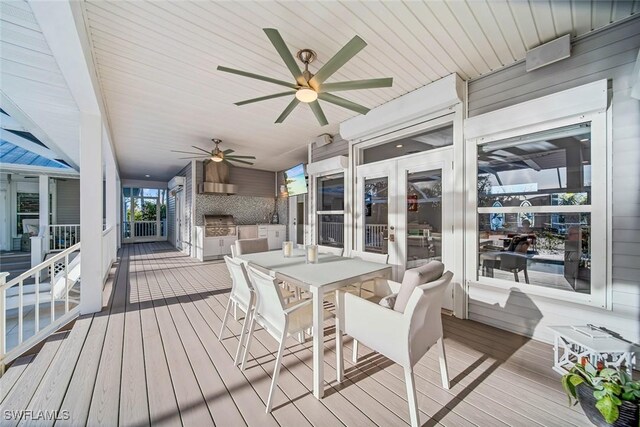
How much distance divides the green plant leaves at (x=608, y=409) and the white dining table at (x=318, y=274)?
1471 mm

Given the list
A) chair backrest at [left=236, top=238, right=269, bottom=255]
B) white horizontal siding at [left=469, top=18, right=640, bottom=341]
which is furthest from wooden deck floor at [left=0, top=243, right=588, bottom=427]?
chair backrest at [left=236, top=238, right=269, bottom=255]

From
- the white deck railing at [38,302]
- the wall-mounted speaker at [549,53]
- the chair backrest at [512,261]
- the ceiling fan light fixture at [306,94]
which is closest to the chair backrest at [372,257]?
the chair backrest at [512,261]

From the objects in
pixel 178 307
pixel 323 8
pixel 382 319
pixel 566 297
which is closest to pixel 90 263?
pixel 178 307

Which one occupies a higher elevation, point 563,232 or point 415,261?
point 563,232

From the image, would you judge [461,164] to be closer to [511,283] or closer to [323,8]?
[511,283]

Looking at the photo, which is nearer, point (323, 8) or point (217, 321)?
point (323, 8)

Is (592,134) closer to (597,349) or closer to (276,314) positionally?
(597,349)

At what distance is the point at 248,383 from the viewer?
73.7 inches

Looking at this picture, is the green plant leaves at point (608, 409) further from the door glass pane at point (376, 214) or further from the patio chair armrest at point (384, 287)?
the door glass pane at point (376, 214)

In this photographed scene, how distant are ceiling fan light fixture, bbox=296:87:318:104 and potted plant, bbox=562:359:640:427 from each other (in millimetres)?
2887

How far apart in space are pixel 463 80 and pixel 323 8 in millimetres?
2026

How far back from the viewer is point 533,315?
255 centimetres

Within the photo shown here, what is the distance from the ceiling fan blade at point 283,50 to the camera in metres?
1.77

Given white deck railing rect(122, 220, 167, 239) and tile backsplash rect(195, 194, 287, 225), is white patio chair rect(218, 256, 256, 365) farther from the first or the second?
white deck railing rect(122, 220, 167, 239)
